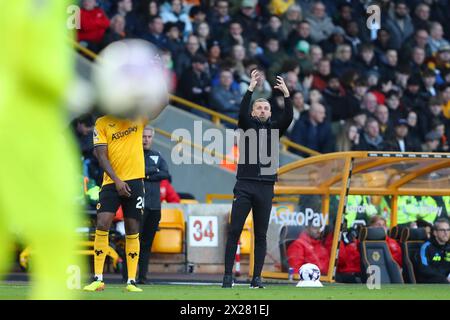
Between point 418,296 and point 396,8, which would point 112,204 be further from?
point 396,8

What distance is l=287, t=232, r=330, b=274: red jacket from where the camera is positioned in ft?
55.3

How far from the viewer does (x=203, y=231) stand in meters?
19.4

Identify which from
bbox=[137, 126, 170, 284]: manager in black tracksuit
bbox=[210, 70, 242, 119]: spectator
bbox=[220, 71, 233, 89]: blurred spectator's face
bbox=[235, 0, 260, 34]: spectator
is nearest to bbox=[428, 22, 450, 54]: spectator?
bbox=[235, 0, 260, 34]: spectator

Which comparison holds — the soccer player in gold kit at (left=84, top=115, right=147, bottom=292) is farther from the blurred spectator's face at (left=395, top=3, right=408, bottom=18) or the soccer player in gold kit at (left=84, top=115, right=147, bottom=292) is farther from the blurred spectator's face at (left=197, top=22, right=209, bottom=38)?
the blurred spectator's face at (left=395, top=3, right=408, bottom=18)

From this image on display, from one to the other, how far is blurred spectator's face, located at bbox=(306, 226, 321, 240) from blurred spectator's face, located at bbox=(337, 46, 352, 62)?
770cm

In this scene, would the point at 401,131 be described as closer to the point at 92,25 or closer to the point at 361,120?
the point at 361,120

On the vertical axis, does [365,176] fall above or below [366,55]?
below

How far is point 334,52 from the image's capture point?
2469cm

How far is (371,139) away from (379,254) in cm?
584

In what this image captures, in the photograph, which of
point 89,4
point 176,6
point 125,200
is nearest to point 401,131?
point 176,6

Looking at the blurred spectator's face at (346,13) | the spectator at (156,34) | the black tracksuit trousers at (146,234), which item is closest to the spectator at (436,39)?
the blurred spectator's face at (346,13)

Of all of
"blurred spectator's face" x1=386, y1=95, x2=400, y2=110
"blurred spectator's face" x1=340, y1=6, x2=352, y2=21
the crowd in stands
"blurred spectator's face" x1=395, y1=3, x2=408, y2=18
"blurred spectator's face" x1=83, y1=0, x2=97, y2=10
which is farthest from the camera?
"blurred spectator's face" x1=395, y1=3, x2=408, y2=18

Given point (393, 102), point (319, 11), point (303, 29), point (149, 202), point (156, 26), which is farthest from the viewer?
point (319, 11)

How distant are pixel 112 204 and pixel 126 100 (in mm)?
8061
